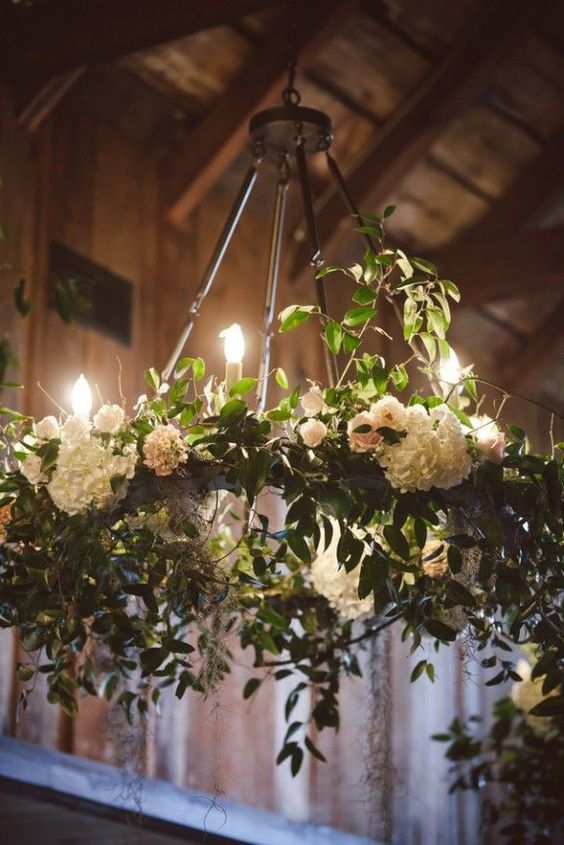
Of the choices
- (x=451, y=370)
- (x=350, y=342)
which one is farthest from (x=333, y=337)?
(x=451, y=370)

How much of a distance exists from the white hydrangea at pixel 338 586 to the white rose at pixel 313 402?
0.44m

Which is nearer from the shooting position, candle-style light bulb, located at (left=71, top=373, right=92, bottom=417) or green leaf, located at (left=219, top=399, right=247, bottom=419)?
green leaf, located at (left=219, top=399, right=247, bottom=419)

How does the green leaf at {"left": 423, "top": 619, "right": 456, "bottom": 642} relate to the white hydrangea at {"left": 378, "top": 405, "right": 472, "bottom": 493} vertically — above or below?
below

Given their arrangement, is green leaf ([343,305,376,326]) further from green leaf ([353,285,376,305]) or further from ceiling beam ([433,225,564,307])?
ceiling beam ([433,225,564,307])

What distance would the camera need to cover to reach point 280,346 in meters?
4.50

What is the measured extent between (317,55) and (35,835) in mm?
2766

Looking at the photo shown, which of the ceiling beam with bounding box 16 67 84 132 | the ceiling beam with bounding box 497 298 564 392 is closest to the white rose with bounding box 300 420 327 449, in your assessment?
the ceiling beam with bounding box 16 67 84 132

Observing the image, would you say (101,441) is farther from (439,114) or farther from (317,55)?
(439,114)

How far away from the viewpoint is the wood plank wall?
344 cm

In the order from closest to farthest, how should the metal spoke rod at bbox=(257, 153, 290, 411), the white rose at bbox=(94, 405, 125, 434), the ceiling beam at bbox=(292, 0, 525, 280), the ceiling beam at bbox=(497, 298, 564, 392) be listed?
the white rose at bbox=(94, 405, 125, 434)
the metal spoke rod at bbox=(257, 153, 290, 411)
the ceiling beam at bbox=(292, 0, 525, 280)
the ceiling beam at bbox=(497, 298, 564, 392)

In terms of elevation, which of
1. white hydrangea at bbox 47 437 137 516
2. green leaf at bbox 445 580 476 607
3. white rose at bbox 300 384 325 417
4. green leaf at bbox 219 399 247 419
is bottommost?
green leaf at bbox 445 580 476 607

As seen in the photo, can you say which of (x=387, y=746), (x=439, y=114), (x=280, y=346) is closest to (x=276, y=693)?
(x=280, y=346)

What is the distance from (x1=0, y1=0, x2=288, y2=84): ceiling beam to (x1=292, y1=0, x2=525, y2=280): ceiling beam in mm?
1290

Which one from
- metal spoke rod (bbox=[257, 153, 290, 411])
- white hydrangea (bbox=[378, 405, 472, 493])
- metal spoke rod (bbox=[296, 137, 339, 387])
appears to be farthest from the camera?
metal spoke rod (bbox=[257, 153, 290, 411])
